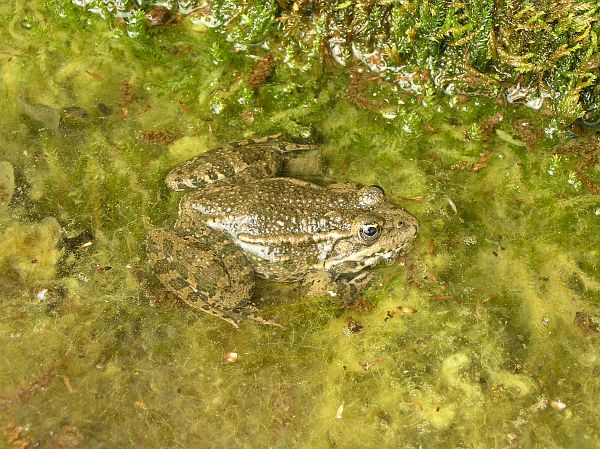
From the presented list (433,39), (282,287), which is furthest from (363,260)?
(433,39)

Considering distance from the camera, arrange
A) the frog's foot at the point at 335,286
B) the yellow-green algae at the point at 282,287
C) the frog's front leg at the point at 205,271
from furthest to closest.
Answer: the frog's foot at the point at 335,286, the frog's front leg at the point at 205,271, the yellow-green algae at the point at 282,287

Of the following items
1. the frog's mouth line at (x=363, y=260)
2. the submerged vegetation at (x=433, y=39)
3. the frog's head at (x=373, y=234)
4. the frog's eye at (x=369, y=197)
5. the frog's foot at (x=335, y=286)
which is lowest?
the frog's foot at (x=335, y=286)

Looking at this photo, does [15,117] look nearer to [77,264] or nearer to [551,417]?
[77,264]

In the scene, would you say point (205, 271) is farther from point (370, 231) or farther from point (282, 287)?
point (370, 231)

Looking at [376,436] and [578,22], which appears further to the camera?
[578,22]

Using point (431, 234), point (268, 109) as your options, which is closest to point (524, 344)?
point (431, 234)

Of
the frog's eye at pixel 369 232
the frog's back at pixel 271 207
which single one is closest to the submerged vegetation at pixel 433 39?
the frog's back at pixel 271 207

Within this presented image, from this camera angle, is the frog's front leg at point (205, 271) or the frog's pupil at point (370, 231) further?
the frog's pupil at point (370, 231)

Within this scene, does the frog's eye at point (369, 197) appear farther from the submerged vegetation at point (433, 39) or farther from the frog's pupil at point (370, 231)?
the submerged vegetation at point (433, 39)
